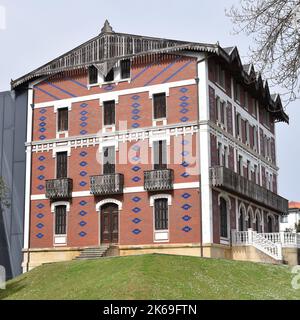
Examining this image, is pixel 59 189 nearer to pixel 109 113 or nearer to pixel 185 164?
pixel 109 113

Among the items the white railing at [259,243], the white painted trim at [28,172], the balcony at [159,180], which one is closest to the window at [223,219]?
the white railing at [259,243]

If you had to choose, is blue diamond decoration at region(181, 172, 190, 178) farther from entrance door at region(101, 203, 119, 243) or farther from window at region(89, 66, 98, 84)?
window at region(89, 66, 98, 84)

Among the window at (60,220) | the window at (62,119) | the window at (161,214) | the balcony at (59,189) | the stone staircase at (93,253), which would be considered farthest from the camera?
the window at (62,119)

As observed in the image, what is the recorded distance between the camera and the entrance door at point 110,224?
1354 inches

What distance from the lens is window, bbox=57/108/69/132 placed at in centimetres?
3716

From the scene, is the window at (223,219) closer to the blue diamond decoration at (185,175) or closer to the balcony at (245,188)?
Result: the balcony at (245,188)

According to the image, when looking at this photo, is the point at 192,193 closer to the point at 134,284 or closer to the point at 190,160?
the point at 190,160

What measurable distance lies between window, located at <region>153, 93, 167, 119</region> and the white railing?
7.86 meters

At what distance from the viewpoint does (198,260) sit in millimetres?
27312

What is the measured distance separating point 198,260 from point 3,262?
14353 millimetres

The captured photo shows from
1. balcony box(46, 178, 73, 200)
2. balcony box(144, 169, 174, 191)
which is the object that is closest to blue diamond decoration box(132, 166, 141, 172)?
balcony box(144, 169, 174, 191)

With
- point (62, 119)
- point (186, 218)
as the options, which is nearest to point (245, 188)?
point (186, 218)

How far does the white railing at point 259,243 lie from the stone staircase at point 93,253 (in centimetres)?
725
